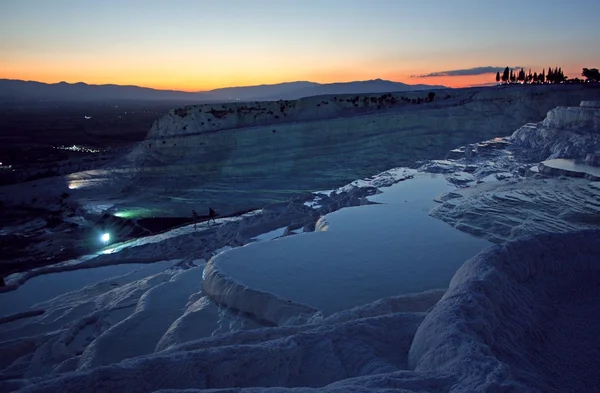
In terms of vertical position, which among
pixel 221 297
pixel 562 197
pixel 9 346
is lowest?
pixel 9 346

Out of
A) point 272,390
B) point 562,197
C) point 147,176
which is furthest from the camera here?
point 147,176

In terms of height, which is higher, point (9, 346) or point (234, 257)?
point (234, 257)

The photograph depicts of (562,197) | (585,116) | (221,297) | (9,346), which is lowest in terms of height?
(9,346)

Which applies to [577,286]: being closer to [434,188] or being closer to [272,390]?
[272,390]

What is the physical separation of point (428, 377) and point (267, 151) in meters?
16.7

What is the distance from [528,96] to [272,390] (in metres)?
24.7

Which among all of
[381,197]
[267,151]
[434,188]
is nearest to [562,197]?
[434,188]

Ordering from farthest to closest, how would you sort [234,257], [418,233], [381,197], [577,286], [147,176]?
[147,176] < [381,197] < [418,233] < [234,257] < [577,286]

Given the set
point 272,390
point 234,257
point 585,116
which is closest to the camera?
point 272,390

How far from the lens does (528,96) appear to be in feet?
73.7

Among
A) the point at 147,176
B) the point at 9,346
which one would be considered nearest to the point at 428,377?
the point at 9,346

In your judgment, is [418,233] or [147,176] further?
[147,176]

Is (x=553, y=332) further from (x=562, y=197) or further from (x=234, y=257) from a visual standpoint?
(x=562, y=197)

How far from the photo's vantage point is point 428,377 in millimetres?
2324
